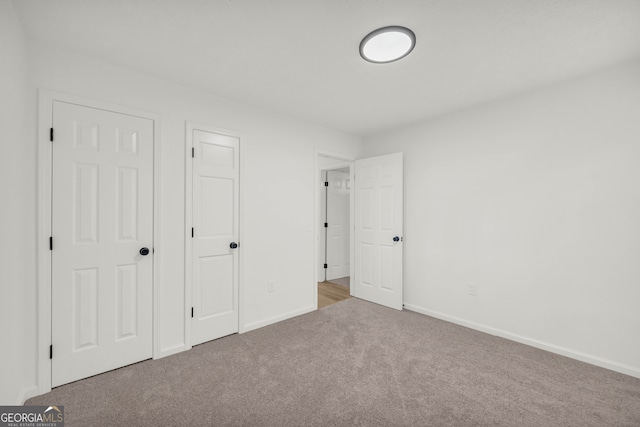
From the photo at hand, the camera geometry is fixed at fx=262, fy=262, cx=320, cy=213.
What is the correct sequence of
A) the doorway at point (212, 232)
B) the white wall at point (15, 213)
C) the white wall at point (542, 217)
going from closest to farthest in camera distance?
1. the white wall at point (15, 213)
2. the white wall at point (542, 217)
3. the doorway at point (212, 232)

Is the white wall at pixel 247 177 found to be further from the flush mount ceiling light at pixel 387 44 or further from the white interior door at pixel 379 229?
the flush mount ceiling light at pixel 387 44

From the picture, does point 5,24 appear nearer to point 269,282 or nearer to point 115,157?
point 115,157

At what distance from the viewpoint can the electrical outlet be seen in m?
2.99

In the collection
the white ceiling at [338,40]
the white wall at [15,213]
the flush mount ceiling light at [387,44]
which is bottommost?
the white wall at [15,213]

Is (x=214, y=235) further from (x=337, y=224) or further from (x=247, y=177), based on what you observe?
(x=337, y=224)

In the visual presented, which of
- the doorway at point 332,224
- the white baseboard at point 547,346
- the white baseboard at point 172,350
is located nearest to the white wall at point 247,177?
the white baseboard at point 172,350

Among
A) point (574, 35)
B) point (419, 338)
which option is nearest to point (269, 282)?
point (419, 338)

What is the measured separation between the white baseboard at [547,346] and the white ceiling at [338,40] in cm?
248

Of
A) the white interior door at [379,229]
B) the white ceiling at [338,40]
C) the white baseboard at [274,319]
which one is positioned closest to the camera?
the white ceiling at [338,40]

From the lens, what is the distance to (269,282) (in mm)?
3100

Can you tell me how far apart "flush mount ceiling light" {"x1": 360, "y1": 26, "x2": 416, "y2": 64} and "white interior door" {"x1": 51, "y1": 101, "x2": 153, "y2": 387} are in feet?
6.32

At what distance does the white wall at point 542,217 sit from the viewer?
7.14 feet

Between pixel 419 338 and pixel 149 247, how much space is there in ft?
9.09

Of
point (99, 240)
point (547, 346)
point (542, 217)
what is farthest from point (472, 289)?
point (99, 240)
